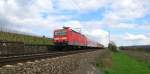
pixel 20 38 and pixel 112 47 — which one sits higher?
pixel 20 38

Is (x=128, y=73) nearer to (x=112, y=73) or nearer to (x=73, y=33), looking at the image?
(x=112, y=73)

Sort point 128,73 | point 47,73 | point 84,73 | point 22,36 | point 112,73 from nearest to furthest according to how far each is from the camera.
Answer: point 47,73 → point 84,73 → point 112,73 → point 128,73 → point 22,36

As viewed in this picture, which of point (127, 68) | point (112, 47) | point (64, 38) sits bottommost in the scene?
point (127, 68)

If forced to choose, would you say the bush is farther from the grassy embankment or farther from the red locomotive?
the red locomotive

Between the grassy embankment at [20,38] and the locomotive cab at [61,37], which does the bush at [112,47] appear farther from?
the locomotive cab at [61,37]

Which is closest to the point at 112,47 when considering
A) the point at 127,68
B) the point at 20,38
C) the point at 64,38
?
the point at 127,68

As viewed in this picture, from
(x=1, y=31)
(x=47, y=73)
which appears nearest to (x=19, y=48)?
(x=1, y=31)

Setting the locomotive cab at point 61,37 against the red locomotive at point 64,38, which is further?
the locomotive cab at point 61,37

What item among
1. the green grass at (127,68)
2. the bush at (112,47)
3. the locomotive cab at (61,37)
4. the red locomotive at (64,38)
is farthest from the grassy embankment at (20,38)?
the bush at (112,47)

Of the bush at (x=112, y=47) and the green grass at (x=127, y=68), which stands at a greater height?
the bush at (x=112, y=47)

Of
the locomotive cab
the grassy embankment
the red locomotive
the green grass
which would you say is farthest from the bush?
the locomotive cab

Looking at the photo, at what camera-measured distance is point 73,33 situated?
1724 inches

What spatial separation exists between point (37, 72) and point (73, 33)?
1214 inches

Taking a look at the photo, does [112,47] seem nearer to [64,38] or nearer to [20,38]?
[64,38]
